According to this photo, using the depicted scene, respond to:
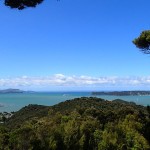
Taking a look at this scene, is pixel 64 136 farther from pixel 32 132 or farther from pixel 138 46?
pixel 138 46

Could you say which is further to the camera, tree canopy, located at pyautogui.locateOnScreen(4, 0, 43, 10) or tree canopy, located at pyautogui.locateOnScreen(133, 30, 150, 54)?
tree canopy, located at pyautogui.locateOnScreen(133, 30, 150, 54)

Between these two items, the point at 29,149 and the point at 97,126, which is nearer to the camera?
the point at 29,149

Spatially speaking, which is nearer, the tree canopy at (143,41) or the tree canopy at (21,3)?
the tree canopy at (21,3)

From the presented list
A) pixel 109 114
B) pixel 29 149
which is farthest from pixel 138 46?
pixel 109 114

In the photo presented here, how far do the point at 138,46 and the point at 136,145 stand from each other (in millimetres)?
16157

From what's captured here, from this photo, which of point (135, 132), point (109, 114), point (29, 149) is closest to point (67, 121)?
point (109, 114)

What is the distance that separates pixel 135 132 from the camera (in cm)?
3500

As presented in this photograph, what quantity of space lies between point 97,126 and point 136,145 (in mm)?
10067

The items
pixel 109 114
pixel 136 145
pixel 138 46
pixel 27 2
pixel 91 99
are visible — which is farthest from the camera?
pixel 91 99

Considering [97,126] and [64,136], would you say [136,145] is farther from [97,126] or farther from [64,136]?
[97,126]

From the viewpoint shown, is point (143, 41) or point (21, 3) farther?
point (143, 41)

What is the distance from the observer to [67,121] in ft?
145

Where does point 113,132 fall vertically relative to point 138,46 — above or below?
below

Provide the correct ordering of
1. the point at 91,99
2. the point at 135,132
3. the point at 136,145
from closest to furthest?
the point at 136,145
the point at 135,132
the point at 91,99
